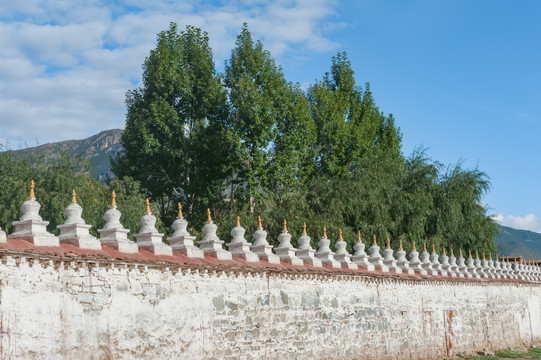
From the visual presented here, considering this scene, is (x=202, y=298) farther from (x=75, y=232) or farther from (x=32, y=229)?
(x=32, y=229)

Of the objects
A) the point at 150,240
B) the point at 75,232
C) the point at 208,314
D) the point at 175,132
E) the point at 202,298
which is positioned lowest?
the point at 208,314

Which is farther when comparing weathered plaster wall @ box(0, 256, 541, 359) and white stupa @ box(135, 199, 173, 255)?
white stupa @ box(135, 199, 173, 255)

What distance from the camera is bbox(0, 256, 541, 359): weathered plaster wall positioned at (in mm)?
10867

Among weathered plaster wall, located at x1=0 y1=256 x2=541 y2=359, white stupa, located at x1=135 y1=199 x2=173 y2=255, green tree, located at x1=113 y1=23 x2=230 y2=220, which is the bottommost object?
weathered plaster wall, located at x1=0 y1=256 x2=541 y2=359

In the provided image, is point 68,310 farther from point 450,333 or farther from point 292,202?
point 292,202

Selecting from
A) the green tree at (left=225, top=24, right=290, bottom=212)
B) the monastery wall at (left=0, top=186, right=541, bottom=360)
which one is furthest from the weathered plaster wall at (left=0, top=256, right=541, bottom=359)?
the green tree at (left=225, top=24, right=290, bottom=212)

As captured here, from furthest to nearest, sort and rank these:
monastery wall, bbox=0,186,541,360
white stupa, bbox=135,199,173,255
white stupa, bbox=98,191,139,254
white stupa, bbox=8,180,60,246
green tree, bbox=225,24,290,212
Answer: green tree, bbox=225,24,290,212 → white stupa, bbox=135,199,173,255 → white stupa, bbox=98,191,139,254 → white stupa, bbox=8,180,60,246 → monastery wall, bbox=0,186,541,360

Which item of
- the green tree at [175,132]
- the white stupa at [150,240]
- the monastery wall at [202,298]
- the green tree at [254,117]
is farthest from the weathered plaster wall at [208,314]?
the green tree at [175,132]

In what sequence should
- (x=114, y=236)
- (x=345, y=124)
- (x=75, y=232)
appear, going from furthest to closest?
(x=345, y=124) < (x=114, y=236) < (x=75, y=232)

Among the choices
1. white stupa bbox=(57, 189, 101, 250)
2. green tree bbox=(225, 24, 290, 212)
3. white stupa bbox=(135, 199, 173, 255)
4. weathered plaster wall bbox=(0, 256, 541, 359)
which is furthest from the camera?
green tree bbox=(225, 24, 290, 212)

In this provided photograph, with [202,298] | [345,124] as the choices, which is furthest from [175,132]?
[202,298]

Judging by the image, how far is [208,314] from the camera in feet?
47.5

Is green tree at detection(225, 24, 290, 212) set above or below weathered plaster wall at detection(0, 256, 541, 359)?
above

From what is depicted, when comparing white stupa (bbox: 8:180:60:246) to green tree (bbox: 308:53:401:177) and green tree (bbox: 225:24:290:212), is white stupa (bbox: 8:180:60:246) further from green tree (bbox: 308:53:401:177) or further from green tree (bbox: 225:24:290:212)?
green tree (bbox: 308:53:401:177)
